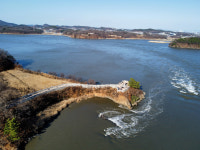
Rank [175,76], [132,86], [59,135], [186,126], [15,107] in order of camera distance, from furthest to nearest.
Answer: [175,76] < [132,86] < [186,126] < [15,107] < [59,135]

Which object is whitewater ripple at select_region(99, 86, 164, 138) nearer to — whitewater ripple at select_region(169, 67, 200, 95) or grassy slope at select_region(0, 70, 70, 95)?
whitewater ripple at select_region(169, 67, 200, 95)

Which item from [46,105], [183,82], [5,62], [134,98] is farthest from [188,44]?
[5,62]


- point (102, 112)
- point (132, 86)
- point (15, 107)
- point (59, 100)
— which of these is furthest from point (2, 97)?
point (132, 86)

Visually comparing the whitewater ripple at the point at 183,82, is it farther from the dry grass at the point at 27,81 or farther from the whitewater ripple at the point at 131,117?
the dry grass at the point at 27,81

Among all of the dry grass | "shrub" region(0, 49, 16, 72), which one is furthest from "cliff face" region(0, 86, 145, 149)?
"shrub" region(0, 49, 16, 72)

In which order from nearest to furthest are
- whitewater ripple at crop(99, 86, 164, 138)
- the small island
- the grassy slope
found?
whitewater ripple at crop(99, 86, 164, 138)
the grassy slope
the small island

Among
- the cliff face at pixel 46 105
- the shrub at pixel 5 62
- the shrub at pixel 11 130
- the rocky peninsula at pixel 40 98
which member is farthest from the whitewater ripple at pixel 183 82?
the shrub at pixel 5 62

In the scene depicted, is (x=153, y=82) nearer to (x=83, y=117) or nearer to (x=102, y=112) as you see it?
(x=102, y=112)

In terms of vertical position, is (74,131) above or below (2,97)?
below
